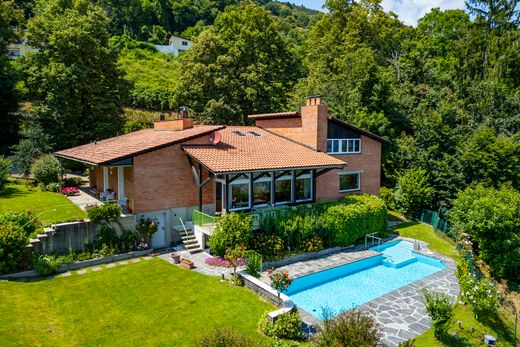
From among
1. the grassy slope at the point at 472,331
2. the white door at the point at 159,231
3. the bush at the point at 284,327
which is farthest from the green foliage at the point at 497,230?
the white door at the point at 159,231

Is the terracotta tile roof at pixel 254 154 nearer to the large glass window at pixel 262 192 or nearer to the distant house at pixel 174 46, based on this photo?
the large glass window at pixel 262 192

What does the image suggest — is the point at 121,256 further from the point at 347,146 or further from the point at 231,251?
the point at 347,146

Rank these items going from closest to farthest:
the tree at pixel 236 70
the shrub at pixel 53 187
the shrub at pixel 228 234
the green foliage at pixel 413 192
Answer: the shrub at pixel 228 234 < the shrub at pixel 53 187 < the green foliage at pixel 413 192 < the tree at pixel 236 70

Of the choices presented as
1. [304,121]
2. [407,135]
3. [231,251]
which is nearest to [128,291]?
[231,251]

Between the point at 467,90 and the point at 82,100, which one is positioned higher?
the point at 467,90

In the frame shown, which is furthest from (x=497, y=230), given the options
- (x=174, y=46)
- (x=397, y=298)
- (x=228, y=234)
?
(x=174, y=46)

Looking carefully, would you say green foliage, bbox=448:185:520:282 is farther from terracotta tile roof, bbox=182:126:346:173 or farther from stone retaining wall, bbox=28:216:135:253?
stone retaining wall, bbox=28:216:135:253

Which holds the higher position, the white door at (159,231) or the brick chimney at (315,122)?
the brick chimney at (315,122)
